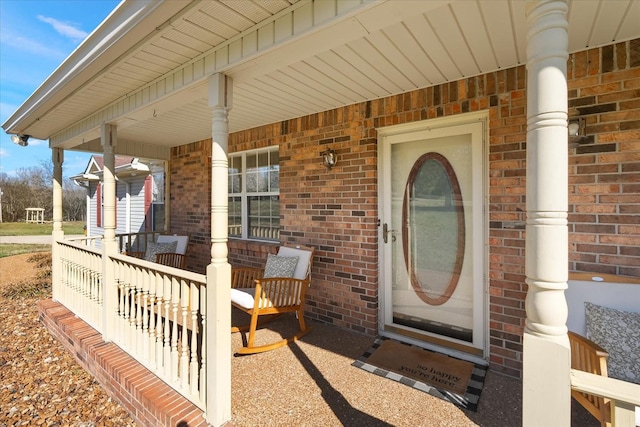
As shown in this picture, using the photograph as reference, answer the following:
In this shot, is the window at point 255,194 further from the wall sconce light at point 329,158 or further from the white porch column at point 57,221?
the white porch column at point 57,221

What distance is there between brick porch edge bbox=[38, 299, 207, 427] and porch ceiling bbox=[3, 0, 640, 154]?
92.4 inches

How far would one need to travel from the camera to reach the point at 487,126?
281 centimetres

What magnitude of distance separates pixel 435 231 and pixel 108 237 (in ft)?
11.4

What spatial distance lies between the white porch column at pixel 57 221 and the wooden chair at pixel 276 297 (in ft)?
10.1

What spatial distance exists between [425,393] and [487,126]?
233 cm

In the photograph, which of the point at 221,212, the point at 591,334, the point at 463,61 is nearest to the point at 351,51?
the point at 463,61

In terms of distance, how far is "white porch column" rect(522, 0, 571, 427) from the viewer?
1.13 metres

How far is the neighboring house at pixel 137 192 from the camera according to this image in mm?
7703

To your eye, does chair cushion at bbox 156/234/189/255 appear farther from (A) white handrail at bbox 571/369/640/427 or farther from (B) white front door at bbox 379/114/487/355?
(A) white handrail at bbox 571/369/640/427

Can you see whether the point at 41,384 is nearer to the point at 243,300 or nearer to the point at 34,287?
the point at 243,300

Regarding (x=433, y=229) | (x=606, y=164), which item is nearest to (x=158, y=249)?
(x=433, y=229)

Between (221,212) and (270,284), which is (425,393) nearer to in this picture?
(270,284)

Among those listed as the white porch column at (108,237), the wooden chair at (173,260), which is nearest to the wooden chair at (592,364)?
the white porch column at (108,237)

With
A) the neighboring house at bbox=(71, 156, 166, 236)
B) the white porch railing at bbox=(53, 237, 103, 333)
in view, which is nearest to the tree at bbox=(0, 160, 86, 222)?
the neighboring house at bbox=(71, 156, 166, 236)
